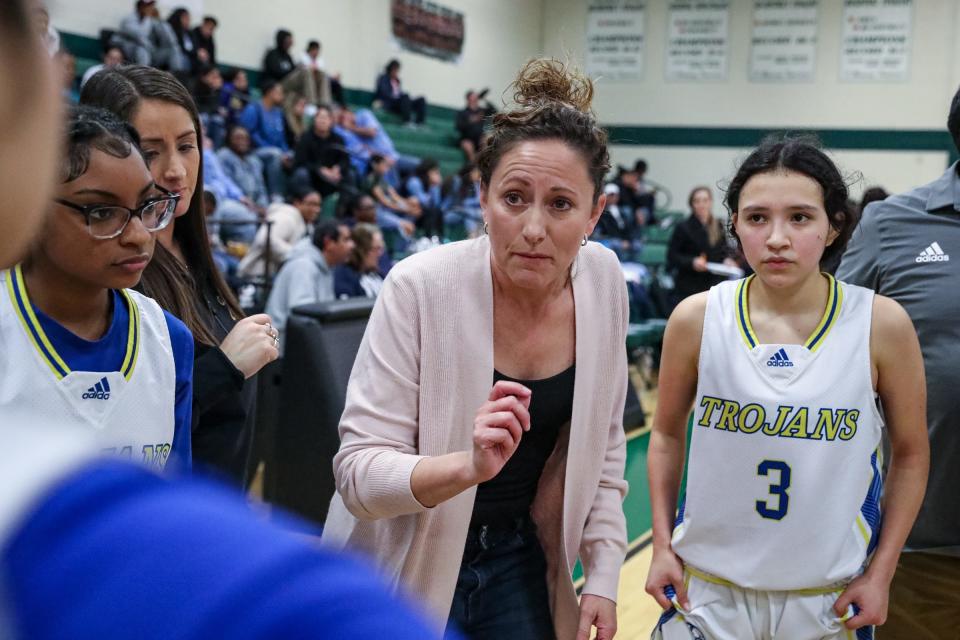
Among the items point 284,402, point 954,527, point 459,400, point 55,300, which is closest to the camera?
point 55,300

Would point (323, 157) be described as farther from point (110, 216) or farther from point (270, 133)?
point (110, 216)

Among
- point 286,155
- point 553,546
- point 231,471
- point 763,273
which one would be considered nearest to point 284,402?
point 231,471

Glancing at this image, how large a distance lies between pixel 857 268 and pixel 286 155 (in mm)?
10619

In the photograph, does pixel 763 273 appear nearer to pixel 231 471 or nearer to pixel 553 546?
pixel 553 546

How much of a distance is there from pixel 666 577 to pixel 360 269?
5.84 meters

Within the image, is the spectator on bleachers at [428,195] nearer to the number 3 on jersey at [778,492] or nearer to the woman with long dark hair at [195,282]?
the woman with long dark hair at [195,282]

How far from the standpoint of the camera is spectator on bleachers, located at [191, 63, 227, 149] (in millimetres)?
11312

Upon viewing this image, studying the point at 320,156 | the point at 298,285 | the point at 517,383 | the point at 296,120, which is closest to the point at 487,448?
the point at 517,383

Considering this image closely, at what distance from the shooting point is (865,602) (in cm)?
209

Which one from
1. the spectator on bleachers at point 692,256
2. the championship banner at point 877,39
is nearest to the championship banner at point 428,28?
the championship banner at point 877,39

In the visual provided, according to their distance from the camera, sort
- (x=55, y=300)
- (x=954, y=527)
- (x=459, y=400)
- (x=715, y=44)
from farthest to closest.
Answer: (x=715, y=44), (x=954, y=527), (x=459, y=400), (x=55, y=300)

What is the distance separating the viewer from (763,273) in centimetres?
222

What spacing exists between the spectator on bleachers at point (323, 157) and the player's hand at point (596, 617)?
10.6 metres

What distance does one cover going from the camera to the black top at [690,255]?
10477mm
